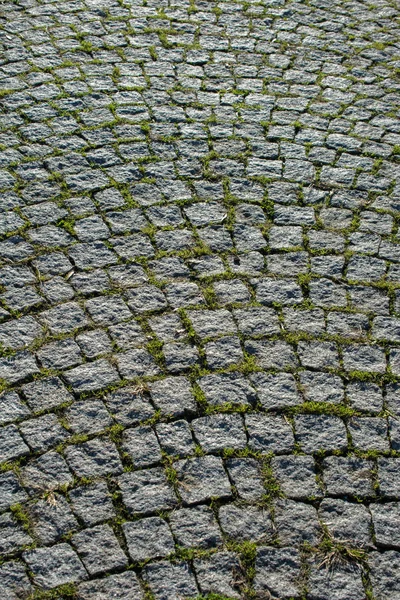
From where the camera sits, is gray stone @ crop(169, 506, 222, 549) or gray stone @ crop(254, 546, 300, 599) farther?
gray stone @ crop(169, 506, 222, 549)

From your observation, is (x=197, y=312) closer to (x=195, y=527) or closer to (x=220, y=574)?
(x=195, y=527)

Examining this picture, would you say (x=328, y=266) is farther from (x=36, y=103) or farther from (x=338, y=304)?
(x=36, y=103)

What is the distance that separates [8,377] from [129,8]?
182 inches

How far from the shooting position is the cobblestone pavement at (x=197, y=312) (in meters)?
3.64

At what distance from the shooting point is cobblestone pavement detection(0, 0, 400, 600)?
3.64 meters

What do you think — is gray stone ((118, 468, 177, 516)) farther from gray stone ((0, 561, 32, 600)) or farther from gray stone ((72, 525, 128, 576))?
gray stone ((0, 561, 32, 600))

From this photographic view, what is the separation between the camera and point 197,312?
4.72 meters

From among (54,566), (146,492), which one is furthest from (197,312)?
(54,566)

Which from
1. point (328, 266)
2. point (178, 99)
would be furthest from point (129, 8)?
point (328, 266)

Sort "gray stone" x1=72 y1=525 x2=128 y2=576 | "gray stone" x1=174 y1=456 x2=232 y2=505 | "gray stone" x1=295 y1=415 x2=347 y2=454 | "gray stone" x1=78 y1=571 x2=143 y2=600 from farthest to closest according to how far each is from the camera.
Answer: "gray stone" x1=295 y1=415 x2=347 y2=454 → "gray stone" x1=174 y1=456 x2=232 y2=505 → "gray stone" x1=72 y1=525 x2=128 y2=576 → "gray stone" x1=78 y1=571 x2=143 y2=600

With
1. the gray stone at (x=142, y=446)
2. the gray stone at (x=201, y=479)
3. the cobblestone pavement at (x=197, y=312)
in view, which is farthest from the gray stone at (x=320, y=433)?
the gray stone at (x=142, y=446)

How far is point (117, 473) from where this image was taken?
12.7 feet

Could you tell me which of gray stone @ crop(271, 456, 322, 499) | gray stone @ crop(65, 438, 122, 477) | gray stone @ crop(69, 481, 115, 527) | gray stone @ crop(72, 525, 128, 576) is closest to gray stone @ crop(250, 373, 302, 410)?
gray stone @ crop(271, 456, 322, 499)

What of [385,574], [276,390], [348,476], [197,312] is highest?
[197,312]
